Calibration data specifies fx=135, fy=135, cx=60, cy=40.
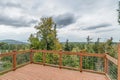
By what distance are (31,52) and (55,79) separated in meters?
Result: 2.87

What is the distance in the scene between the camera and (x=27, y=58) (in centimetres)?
767

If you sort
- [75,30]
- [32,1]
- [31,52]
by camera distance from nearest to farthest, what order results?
[31,52] → [32,1] → [75,30]

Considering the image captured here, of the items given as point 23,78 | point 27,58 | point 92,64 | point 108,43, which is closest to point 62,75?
point 23,78

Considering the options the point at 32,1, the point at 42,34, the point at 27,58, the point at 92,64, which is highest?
the point at 32,1

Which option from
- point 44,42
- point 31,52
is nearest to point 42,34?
point 44,42

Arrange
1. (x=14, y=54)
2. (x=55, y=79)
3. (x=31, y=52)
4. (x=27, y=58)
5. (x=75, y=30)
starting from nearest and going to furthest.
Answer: (x=55, y=79) → (x=14, y=54) → (x=31, y=52) → (x=27, y=58) → (x=75, y=30)

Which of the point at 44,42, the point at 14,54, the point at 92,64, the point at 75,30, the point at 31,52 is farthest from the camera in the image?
the point at 75,30

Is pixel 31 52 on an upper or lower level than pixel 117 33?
lower

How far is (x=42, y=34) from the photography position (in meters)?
16.9

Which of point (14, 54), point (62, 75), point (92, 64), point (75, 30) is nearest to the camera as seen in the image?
point (62, 75)

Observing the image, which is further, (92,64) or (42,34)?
(42,34)

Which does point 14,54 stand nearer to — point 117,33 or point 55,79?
point 55,79

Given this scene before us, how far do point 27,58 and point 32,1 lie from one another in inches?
139

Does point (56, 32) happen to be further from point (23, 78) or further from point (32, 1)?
point (23, 78)
